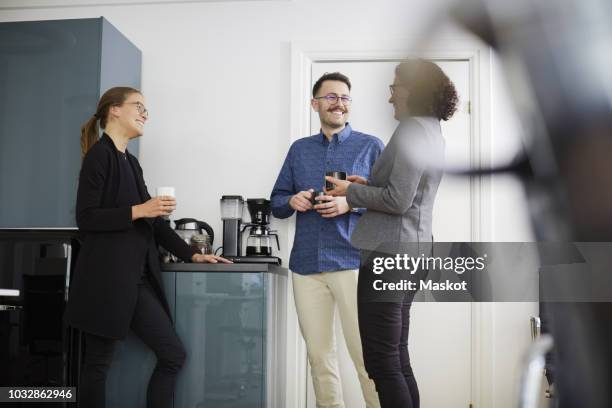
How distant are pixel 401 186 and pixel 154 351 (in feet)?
4.70

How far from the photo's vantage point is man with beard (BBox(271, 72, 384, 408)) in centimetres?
186

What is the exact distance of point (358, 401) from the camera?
2.27m

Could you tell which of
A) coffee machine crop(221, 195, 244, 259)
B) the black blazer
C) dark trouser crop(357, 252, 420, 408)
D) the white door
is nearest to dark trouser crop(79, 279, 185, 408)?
the black blazer

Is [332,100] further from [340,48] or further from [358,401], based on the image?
[358,401]

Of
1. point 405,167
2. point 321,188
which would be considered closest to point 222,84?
point 321,188

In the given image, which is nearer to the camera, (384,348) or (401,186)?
(401,186)

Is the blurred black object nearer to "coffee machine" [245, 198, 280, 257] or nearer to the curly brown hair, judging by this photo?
the curly brown hair

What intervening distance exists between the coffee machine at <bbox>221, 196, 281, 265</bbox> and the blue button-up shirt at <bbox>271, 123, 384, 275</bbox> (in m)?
0.17

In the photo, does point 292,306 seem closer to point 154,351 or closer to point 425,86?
point 154,351

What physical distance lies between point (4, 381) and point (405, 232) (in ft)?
5.24

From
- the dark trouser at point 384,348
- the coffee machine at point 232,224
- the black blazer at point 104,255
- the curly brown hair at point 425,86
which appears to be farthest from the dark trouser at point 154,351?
the curly brown hair at point 425,86

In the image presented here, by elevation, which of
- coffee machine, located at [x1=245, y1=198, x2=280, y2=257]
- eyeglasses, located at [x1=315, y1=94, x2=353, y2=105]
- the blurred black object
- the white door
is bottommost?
the white door

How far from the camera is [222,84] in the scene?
96.3 inches

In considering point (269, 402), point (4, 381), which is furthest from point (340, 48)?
point (4, 381)
